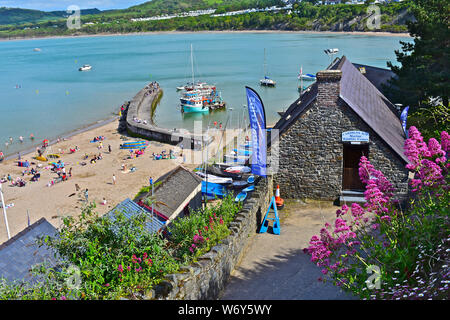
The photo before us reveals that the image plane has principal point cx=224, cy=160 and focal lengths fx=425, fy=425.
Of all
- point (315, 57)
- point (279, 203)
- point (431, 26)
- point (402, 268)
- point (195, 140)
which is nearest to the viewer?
point (402, 268)

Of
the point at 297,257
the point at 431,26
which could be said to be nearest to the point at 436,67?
the point at 431,26

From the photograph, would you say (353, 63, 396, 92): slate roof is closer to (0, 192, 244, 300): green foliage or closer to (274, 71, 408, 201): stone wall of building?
(274, 71, 408, 201): stone wall of building

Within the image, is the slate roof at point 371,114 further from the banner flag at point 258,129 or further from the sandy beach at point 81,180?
the sandy beach at point 81,180

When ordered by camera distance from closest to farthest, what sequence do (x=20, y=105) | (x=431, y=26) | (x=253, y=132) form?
1. (x=253, y=132)
2. (x=431, y=26)
3. (x=20, y=105)

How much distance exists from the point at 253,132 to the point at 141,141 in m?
25.8

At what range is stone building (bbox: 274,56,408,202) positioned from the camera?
13.7m

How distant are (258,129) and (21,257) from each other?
758cm

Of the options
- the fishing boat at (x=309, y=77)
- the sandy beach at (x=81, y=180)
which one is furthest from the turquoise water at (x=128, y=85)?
the sandy beach at (x=81, y=180)

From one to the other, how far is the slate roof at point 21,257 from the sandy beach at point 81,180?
11244 mm

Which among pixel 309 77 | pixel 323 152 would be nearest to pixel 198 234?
pixel 323 152

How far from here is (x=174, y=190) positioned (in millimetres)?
17266

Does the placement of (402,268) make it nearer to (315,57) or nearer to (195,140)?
(195,140)

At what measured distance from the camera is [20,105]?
6762 cm

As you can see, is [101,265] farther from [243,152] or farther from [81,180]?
[81,180]
